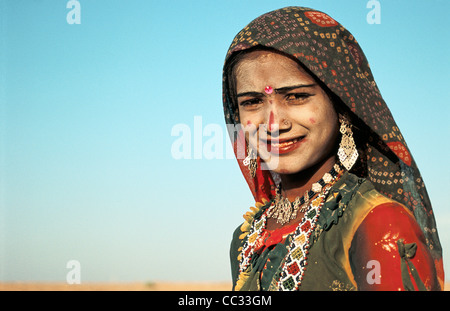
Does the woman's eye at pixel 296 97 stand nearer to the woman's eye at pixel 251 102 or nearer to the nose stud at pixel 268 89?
the nose stud at pixel 268 89

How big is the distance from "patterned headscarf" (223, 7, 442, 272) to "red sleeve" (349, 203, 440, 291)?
1.43 ft

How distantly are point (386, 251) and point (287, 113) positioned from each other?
110 centimetres

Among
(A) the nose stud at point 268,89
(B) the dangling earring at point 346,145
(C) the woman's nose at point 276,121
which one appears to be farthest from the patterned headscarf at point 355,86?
(C) the woman's nose at point 276,121

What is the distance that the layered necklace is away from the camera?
3.70 metres

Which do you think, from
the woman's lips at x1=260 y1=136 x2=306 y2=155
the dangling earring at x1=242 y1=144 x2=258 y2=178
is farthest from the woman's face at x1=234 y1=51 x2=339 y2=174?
the dangling earring at x1=242 y1=144 x2=258 y2=178

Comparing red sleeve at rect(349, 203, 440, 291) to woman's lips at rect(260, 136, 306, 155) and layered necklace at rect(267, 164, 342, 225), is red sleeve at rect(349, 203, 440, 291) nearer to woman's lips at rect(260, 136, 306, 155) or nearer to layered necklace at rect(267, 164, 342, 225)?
layered necklace at rect(267, 164, 342, 225)

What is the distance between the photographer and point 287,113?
358 cm

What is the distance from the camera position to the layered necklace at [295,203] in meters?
3.70

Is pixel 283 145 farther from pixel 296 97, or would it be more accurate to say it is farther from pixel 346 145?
pixel 346 145
